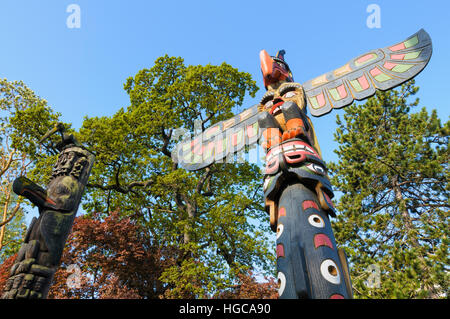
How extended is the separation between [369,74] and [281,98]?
165 centimetres

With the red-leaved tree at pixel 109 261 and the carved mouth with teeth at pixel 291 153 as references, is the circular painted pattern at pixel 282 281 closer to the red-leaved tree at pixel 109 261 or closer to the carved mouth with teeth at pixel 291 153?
the carved mouth with teeth at pixel 291 153

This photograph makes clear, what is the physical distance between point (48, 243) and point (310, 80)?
560 cm

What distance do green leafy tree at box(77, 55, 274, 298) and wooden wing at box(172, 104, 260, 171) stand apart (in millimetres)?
3736

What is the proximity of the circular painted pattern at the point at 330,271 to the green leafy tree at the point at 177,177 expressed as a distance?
252 inches

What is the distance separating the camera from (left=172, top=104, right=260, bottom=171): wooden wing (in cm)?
618

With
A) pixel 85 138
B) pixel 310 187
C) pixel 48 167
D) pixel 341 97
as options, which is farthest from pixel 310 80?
pixel 48 167

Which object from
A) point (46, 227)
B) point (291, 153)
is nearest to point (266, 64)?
point (291, 153)

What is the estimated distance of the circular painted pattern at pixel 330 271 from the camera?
305 cm

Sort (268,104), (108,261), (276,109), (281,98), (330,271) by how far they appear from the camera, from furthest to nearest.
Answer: (108,261)
(268,104)
(281,98)
(276,109)
(330,271)

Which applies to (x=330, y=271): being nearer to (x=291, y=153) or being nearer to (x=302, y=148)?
(x=291, y=153)

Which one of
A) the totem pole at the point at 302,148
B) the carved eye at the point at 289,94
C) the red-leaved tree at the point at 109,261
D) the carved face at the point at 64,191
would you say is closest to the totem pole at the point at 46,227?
the carved face at the point at 64,191

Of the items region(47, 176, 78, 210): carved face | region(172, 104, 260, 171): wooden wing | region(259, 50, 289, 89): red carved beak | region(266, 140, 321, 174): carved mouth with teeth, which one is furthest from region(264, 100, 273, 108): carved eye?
region(47, 176, 78, 210): carved face

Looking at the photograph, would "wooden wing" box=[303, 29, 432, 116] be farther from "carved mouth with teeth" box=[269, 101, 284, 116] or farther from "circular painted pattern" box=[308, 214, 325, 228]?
"circular painted pattern" box=[308, 214, 325, 228]

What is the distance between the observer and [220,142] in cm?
644
